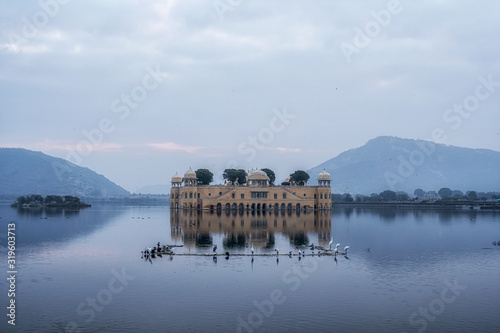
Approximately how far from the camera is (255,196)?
128375mm

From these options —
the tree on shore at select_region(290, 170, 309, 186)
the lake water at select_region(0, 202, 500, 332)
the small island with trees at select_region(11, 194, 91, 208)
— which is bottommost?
the lake water at select_region(0, 202, 500, 332)

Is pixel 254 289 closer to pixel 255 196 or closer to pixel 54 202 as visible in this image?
pixel 255 196

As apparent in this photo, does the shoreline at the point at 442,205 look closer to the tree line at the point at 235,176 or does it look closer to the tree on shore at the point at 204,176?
the tree line at the point at 235,176

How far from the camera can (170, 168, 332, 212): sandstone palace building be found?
12775cm

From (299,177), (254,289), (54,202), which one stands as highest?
(299,177)

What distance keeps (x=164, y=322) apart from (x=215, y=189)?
108565mm

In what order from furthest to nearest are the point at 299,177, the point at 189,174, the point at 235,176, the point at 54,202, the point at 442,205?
the point at 54,202
the point at 442,205
the point at 299,177
the point at 235,176
the point at 189,174

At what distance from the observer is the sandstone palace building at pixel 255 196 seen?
128 metres

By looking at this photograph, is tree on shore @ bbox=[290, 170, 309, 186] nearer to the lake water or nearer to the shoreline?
the shoreline

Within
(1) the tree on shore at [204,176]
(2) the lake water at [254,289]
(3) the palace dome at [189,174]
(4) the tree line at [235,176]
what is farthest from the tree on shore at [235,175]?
(2) the lake water at [254,289]

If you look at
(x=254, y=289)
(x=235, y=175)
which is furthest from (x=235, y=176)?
(x=254, y=289)

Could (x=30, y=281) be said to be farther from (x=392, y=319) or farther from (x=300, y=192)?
(x=300, y=192)

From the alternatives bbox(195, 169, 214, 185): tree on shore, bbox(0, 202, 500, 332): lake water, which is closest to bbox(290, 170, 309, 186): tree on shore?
bbox(195, 169, 214, 185): tree on shore

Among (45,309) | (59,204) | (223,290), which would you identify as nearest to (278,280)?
(223,290)
